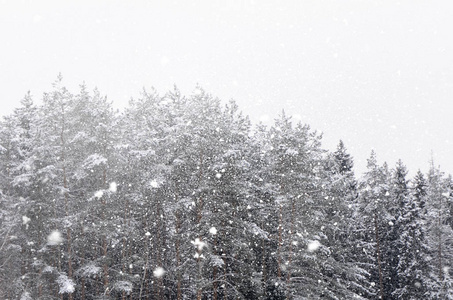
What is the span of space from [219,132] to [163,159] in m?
3.25

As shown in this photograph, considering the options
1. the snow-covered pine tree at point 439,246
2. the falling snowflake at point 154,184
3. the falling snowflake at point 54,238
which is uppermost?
the snow-covered pine tree at point 439,246

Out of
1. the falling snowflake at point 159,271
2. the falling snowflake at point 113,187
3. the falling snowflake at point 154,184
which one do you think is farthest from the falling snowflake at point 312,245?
the falling snowflake at point 113,187

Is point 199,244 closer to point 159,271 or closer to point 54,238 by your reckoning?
point 159,271

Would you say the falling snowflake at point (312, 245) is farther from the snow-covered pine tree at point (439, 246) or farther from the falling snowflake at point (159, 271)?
the snow-covered pine tree at point (439, 246)

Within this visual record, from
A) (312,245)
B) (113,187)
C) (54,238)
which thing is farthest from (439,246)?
(54,238)

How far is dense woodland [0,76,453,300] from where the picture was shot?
1761 cm

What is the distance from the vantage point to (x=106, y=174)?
20.3 metres

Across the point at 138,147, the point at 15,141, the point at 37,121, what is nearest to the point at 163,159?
the point at 138,147

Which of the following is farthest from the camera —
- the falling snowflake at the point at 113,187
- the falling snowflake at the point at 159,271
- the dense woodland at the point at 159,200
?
the falling snowflake at the point at 159,271

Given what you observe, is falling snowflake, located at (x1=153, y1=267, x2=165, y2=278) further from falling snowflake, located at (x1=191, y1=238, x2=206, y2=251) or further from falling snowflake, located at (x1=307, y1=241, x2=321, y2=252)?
falling snowflake, located at (x1=307, y1=241, x2=321, y2=252)

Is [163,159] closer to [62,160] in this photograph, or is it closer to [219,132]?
[219,132]

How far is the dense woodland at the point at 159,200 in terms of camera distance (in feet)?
57.8

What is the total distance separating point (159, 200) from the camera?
19672 mm

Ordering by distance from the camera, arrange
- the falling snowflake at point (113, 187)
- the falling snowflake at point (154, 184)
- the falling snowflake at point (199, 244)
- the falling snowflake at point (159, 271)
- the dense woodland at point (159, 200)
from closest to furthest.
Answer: the falling snowflake at point (199, 244), the dense woodland at point (159, 200), the falling snowflake at point (154, 184), the falling snowflake at point (113, 187), the falling snowflake at point (159, 271)
